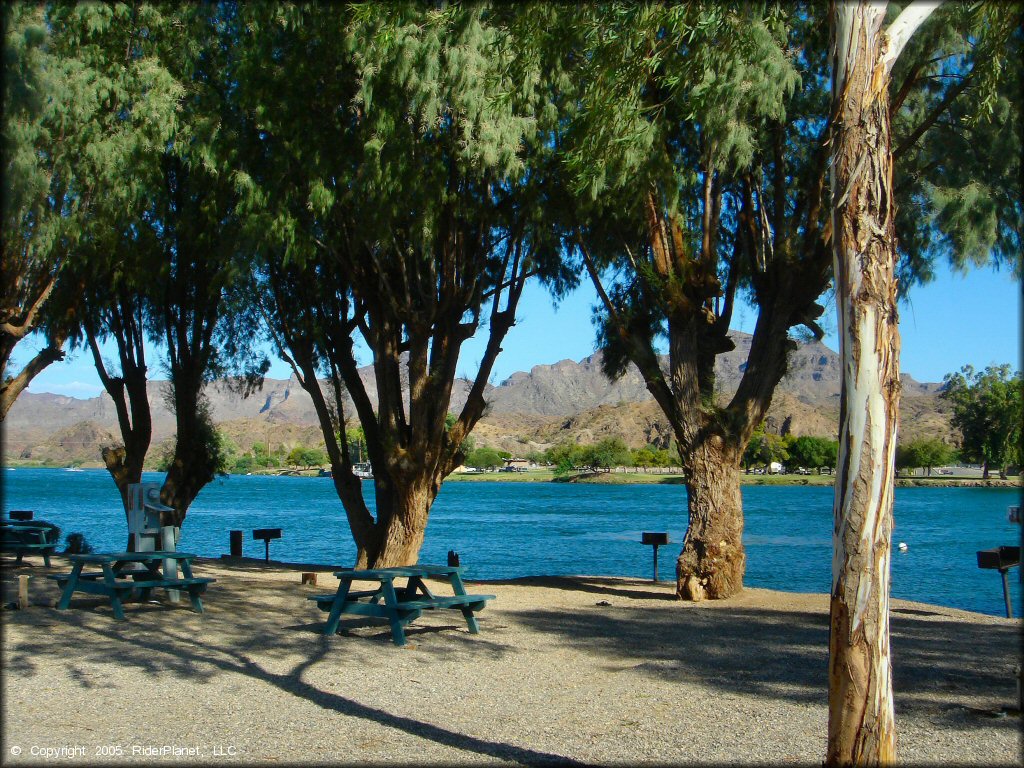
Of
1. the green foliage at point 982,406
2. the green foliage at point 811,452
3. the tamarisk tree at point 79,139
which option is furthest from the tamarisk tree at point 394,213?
the green foliage at point 811,452

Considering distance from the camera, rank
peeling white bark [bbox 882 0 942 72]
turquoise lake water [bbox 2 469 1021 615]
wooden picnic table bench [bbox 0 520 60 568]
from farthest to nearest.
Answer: turquoise lake water [bbox 2 469 1021 615]
wooden picnic table bench [bbox 0 520 60 568]
peeling white bark [bbox 882 0 942 72]

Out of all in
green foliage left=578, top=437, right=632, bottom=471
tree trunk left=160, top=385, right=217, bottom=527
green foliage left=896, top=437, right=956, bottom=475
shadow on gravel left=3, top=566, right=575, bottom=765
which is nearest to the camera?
shadow on gravel left=3, top=566, right=575, bottom=765

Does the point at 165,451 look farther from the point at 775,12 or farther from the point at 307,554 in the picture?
the point at 775,12

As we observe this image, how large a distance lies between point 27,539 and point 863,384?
47.2ft

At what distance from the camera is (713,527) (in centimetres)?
1219

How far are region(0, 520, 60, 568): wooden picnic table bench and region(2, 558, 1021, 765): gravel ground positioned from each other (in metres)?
2.84

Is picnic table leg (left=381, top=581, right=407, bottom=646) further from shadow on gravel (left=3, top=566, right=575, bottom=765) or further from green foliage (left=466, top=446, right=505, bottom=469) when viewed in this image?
green foliage (left=466, top=446, right=505, bottom=469)

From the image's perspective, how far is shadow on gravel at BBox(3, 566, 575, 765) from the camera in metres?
5.78

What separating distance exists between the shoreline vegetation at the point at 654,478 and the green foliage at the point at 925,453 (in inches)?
107

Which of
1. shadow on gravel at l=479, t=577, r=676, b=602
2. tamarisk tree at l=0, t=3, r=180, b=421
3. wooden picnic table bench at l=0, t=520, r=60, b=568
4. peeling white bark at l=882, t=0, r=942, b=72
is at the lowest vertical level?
shadow on gravel at l=479, t=577, r=676, b=602

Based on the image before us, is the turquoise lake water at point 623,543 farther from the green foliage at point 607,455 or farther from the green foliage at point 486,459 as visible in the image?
the green foliage at point 486,459

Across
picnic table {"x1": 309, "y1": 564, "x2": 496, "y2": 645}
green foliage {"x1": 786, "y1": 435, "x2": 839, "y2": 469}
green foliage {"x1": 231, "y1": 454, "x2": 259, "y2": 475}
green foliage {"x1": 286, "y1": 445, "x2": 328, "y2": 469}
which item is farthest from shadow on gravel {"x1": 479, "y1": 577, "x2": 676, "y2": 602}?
green foliage {"x1": 286, "y1": 445, "x2": 328, "y2": 469}

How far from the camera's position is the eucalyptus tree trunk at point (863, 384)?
12.2 feet

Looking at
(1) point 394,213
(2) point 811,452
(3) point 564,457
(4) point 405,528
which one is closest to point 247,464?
(3) point 564,457
